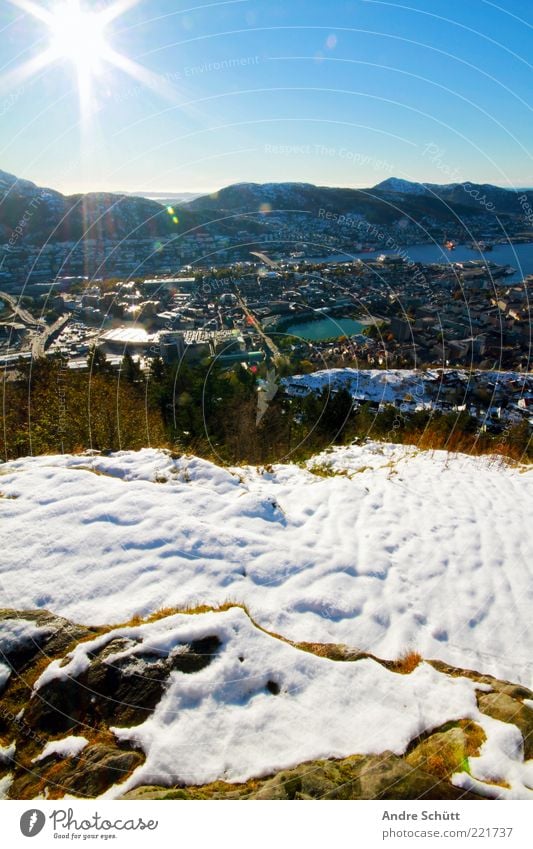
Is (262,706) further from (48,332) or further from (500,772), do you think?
(48,332)

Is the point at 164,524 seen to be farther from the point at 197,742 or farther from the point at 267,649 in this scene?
the point at 197,742

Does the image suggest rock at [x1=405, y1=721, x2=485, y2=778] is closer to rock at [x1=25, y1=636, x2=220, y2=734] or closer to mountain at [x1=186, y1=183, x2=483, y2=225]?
rock at [x1=25, y1=636, x2=220, y2=734]

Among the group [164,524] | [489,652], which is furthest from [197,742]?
[489,652]

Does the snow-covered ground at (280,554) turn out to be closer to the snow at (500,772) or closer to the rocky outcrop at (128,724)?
the rocky outcrop at (128,724)

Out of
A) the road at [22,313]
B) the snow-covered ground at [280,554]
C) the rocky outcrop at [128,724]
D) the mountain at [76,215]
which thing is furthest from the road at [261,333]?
the rocky outcrop at [128,724]

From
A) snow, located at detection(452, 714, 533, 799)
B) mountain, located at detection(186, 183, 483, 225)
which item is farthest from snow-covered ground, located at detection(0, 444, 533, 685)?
mountain, located at detection(186, 183, 483, 225)
